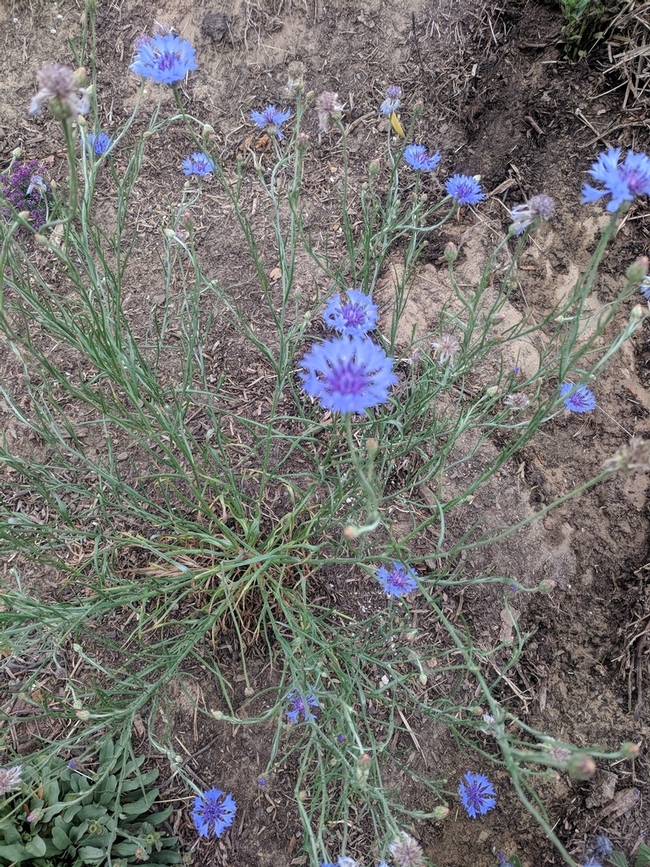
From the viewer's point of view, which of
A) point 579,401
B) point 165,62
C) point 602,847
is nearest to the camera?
point 165,62

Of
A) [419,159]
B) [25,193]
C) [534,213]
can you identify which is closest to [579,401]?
[534,213]

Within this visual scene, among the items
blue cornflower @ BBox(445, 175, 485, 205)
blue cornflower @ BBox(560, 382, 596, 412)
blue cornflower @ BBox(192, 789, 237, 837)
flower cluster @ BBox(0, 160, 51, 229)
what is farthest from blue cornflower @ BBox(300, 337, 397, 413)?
flower cluster @ BBox(0, 160, 51, 229)

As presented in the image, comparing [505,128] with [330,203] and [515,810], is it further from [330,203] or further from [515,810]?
[515,810]

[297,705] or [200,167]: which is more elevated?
[200,167]

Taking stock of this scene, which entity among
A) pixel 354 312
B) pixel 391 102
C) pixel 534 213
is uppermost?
pixel 391 102

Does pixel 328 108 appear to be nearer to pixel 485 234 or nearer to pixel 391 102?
pixel 391 102

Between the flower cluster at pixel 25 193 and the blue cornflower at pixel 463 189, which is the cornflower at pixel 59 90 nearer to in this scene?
the blue cornflower at pixel 463 189

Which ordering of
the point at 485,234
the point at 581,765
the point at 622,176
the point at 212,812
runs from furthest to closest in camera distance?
1. the point at 485,234
2. the point at 212,812
3. the point at 622,176
4. the point at 581,765
